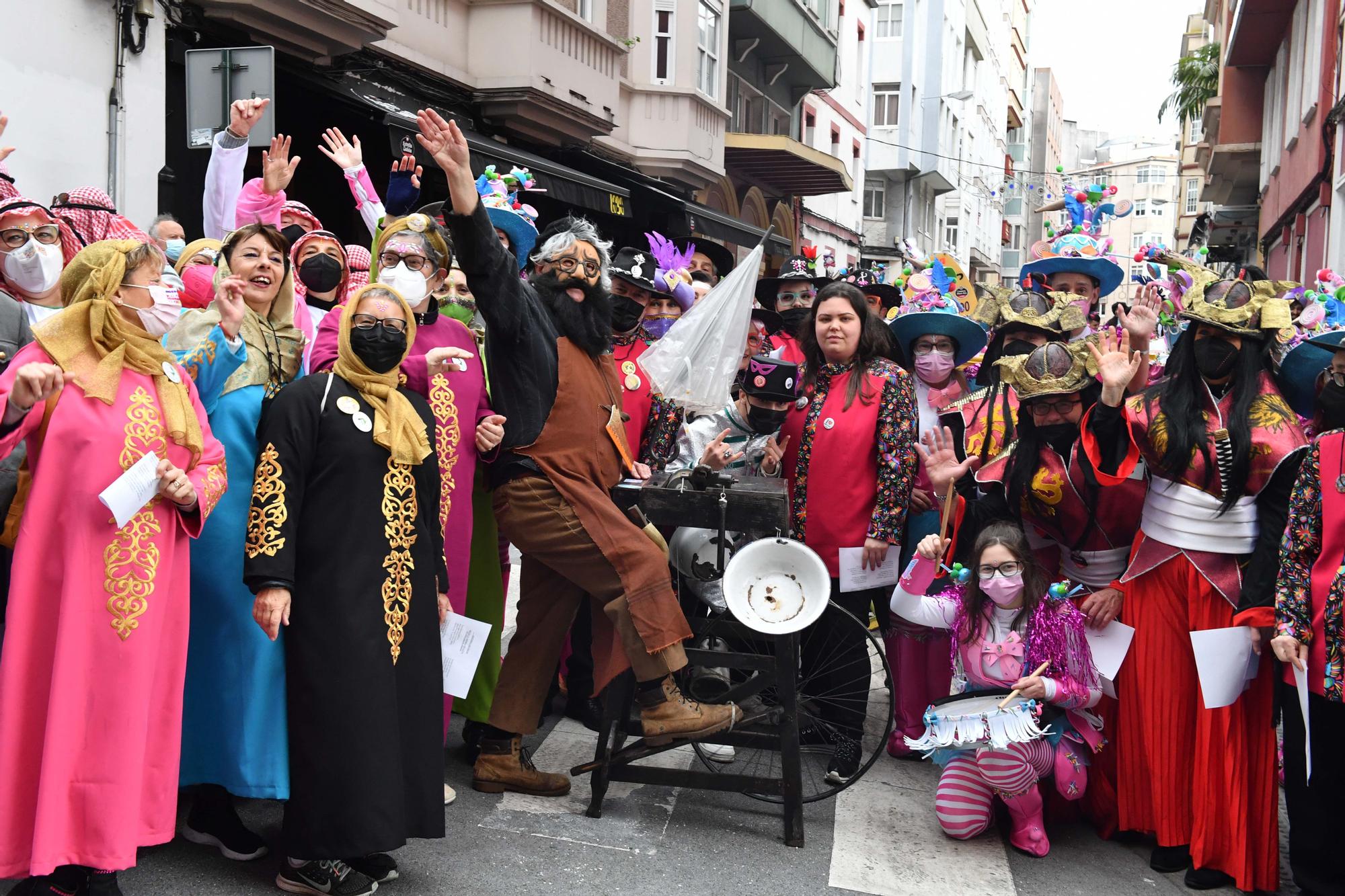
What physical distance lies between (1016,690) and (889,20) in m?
35.5

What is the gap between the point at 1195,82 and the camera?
2881 centimetres

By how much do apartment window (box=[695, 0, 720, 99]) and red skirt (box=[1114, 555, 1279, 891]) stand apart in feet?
52.0

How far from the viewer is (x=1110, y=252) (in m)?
6.90

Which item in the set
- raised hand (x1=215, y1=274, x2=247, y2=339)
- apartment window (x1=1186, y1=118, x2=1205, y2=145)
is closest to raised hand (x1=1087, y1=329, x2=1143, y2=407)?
raised hand (x1=215, y1=274, x2=247, y2=339)

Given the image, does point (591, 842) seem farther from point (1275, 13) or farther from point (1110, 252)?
point (1275, 13)

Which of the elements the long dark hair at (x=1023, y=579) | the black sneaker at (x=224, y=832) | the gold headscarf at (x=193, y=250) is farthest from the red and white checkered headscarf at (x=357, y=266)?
the long dark hair at (x=1023, y=579)

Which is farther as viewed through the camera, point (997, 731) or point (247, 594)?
point (997, 731)

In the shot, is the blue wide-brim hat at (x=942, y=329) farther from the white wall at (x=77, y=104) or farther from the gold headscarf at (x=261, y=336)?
the white wall at (x=77, y=104)

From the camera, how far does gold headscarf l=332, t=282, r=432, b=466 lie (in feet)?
11.9

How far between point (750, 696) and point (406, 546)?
1520 mm

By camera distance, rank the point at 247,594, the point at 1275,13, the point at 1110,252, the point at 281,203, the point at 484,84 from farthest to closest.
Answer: the point at 1275,13
the point at 484,84
the point at 1110,252
the point at 281,203
the point at 247,594

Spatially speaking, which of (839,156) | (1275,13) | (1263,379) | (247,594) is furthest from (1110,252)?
(839,156)

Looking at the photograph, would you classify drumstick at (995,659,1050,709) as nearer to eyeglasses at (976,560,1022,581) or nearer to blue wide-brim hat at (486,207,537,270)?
eyeglasses at (976,560,1022,581)

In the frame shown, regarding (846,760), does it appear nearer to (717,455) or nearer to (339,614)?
(717,455)
